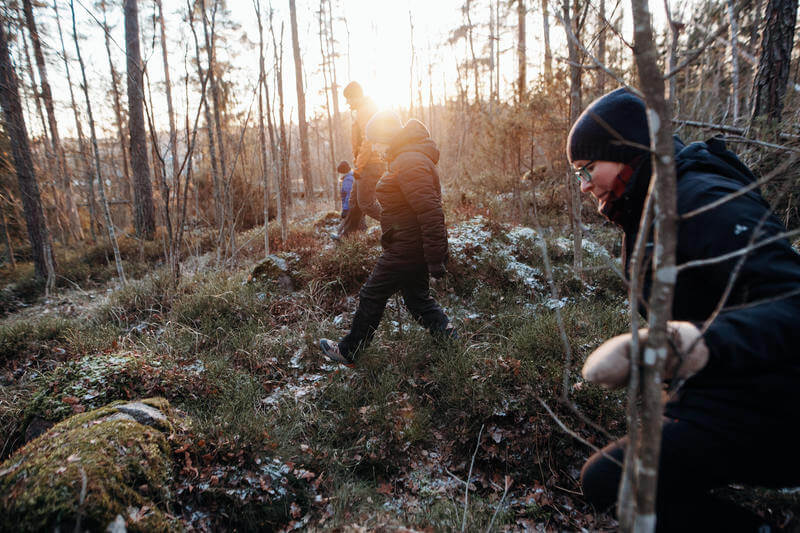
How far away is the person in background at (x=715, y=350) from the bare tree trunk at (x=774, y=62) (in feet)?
10.8

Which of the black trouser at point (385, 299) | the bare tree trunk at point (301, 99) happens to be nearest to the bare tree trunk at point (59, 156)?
the bare tree trunk at point (301, 99)

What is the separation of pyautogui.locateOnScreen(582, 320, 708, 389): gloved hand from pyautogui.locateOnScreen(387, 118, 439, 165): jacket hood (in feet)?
8.28

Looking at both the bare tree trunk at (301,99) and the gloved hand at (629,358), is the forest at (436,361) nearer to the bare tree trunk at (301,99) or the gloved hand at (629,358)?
the gloved hand at (629,358)

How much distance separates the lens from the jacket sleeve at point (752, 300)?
957mm

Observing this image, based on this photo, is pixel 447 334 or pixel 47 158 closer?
pixel 447 334

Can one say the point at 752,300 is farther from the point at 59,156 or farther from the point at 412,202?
the point at 59,156

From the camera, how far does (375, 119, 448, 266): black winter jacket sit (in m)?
2.99

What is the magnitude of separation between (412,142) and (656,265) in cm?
264

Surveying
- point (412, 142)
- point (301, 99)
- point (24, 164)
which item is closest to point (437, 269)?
point (412, 142)

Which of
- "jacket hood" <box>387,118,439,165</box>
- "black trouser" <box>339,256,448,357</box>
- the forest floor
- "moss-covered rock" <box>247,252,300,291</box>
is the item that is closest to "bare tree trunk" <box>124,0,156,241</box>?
"moss-covered rock" <box>247,252,300,291</box>

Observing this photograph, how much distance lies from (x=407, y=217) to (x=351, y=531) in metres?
2.28

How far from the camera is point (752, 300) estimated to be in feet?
3.34

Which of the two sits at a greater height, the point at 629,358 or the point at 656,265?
the point at 656,265

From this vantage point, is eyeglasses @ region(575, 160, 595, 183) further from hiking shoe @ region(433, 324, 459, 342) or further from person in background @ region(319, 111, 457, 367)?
hiking shoe @ region(433, 324, 459, 342)
